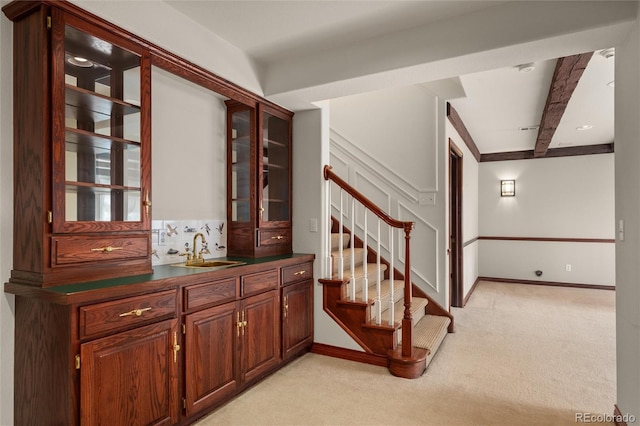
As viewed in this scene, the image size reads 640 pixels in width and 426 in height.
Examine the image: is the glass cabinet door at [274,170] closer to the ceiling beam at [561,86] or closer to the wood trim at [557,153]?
the ceiling beam at [561,86]

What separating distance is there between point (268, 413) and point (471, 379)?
1557 mm

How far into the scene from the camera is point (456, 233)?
516 centimetres

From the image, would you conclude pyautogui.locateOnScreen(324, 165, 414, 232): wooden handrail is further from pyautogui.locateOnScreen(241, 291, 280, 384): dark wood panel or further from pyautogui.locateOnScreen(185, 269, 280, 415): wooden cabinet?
pyautogui.locateOnScreen(241, 291, 280, 384): dark wood panel

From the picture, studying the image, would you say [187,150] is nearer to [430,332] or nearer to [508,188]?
[430,332]

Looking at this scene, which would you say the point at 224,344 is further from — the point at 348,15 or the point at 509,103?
the point at 509,103

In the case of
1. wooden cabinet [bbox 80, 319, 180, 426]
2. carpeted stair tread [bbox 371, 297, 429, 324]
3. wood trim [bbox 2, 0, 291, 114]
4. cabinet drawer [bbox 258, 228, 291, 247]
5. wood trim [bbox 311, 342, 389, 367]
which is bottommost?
wood trim [bbox 311, 342, 389, 367]

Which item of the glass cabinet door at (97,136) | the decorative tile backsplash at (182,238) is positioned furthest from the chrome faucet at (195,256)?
the glass cabinet door at (97,136)

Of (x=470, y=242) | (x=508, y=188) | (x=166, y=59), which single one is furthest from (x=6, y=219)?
(x=508, y=188)

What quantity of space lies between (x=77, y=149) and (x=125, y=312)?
850 mm

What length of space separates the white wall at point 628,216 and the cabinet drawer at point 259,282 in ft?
7.21

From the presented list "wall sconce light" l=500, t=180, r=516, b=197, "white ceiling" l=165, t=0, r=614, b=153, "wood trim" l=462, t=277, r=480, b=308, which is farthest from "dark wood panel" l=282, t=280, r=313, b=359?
"wall sconce light" l=500, t=180, r=516, b=197

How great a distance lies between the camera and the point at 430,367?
9.92ft

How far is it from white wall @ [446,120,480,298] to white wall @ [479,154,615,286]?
42cm

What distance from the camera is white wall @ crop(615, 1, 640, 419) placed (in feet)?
6.18
